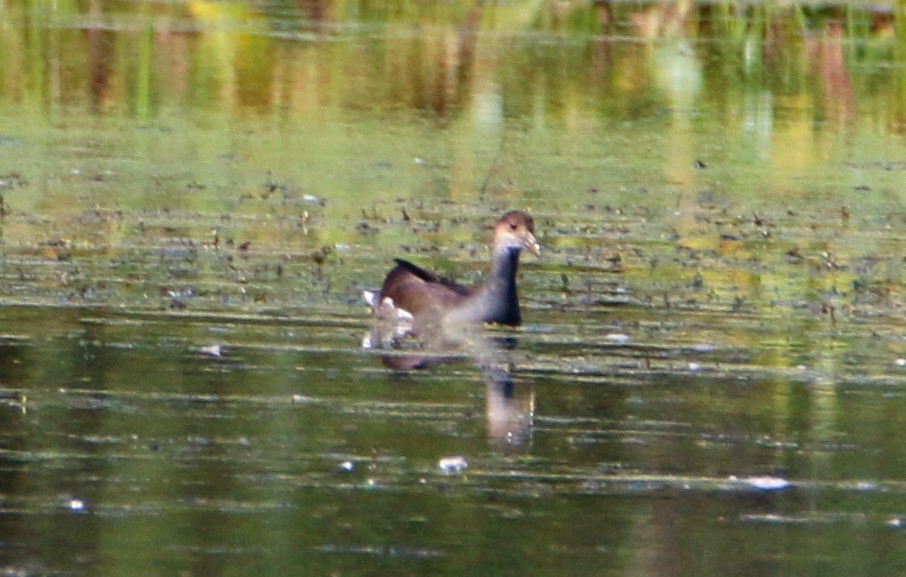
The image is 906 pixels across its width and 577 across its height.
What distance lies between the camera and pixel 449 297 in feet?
31.4

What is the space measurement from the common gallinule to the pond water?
0.14m

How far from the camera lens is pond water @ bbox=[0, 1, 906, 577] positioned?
19.2 feet

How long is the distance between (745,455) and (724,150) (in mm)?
8313

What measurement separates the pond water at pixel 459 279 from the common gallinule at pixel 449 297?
Result: 0.14m

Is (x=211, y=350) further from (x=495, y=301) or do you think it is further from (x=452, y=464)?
(x=452, y=464)

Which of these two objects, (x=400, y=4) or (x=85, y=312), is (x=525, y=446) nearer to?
(x=85, y=312)

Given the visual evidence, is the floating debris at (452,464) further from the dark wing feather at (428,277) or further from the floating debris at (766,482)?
Answer: the dark wing feather at (428,277)

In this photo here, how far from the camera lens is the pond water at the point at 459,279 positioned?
5.84 m

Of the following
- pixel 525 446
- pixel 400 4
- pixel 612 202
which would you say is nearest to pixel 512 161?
pixel 612 202

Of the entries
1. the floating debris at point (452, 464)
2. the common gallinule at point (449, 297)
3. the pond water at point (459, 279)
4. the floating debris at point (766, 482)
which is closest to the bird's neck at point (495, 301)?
the common gallinule at point (449, 297)

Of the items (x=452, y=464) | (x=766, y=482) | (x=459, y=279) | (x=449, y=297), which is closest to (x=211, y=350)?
(x=449, y=297)

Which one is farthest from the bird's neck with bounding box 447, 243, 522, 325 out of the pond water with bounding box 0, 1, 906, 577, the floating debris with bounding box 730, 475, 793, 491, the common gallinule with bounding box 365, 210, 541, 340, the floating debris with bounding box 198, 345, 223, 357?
the floating debris with bounding box 730, 475, 793, 491

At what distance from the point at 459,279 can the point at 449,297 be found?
3.78 ft

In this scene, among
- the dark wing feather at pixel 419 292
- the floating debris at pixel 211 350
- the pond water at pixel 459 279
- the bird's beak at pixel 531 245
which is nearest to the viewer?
the pond water at pixel 459 279
